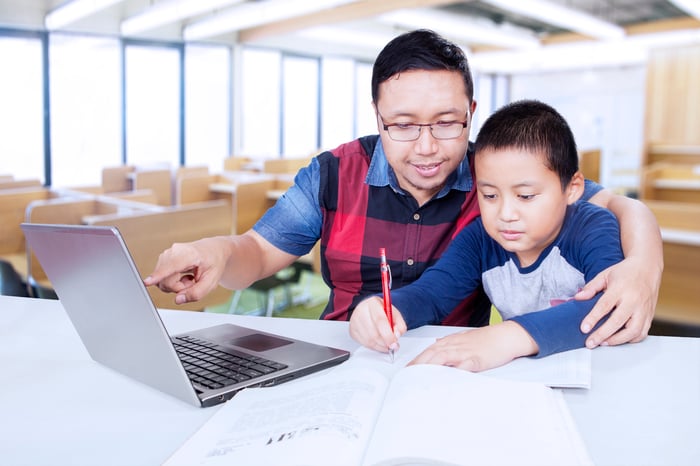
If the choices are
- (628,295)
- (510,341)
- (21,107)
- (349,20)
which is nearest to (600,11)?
(349,20)

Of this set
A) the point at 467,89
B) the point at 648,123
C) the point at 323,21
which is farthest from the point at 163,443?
the point at 648,123

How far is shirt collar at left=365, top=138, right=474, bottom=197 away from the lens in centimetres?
141

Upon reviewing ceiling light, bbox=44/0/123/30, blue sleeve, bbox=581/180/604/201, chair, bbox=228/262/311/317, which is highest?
ceiling light, bbox=44/0/123/30

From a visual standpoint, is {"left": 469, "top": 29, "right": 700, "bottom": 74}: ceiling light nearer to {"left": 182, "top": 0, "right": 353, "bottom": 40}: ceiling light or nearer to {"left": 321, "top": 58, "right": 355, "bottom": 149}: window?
{"left": 321, "top": 58, "right": 355, "bottom": 149}: window

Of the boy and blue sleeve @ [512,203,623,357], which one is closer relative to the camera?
blue sleeve @ [512,203,623,357]

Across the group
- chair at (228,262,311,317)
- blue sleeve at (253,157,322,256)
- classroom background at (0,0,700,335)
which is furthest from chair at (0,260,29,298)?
blue sleeve at (253,157,322,256)

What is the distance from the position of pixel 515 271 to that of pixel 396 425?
27.9 inches

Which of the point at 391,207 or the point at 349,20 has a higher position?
the point at 349,20

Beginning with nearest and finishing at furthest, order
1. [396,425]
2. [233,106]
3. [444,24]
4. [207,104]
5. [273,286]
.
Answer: [396,425] < [273,286] < [444,24] < [207,104] < [233,106]

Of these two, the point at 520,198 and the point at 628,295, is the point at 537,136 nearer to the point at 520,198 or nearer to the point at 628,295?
the point at 520,198

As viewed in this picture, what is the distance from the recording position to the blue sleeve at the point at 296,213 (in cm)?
152

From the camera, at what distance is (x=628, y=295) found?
0.91 meters

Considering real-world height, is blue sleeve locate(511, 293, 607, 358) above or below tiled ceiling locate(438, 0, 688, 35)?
below

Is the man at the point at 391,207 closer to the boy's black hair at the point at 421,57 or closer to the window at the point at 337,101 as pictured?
the boy's black hair at the point at 421,57
